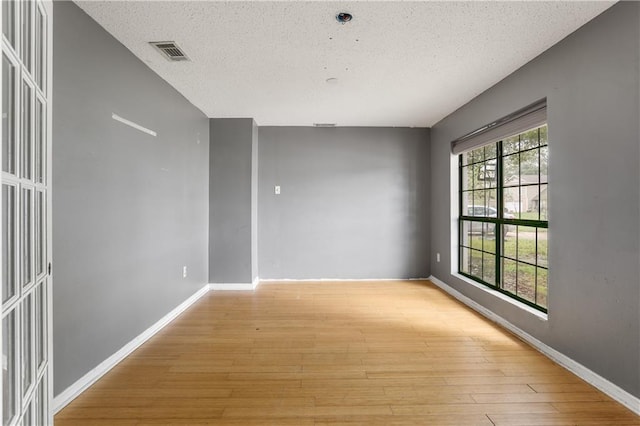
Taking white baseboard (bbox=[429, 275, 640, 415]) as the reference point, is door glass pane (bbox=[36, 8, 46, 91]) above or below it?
above

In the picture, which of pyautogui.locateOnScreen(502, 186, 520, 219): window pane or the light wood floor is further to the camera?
pyautogui.locateOnScreen(502, 186, 520, 219): window pane

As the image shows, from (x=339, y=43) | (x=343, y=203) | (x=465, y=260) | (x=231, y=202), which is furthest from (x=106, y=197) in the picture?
(x=465, y=260)

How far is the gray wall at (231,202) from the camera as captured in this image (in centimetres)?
426

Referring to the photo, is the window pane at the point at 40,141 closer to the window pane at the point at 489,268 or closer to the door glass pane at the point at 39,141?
the door glass pane at the point at 39,141

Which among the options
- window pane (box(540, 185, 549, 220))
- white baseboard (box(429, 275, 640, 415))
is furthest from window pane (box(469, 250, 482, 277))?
window pane (box(540, 185, 549, 220))

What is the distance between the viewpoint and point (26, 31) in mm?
1172

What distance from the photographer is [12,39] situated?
3.48ft

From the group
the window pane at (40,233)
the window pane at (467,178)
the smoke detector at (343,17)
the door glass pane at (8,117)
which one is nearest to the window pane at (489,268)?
the window pane at (467,178)

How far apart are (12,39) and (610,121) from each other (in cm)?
298

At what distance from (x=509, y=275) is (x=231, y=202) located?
341 cm

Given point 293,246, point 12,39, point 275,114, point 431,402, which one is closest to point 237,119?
point 275,114

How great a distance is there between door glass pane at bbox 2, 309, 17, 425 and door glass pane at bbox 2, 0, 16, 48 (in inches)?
36.6

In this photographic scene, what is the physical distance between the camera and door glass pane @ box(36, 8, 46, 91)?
1.27m

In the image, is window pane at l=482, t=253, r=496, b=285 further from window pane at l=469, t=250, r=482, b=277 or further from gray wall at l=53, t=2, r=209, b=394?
gray wall at l=53, t=2, r=209, b=394
